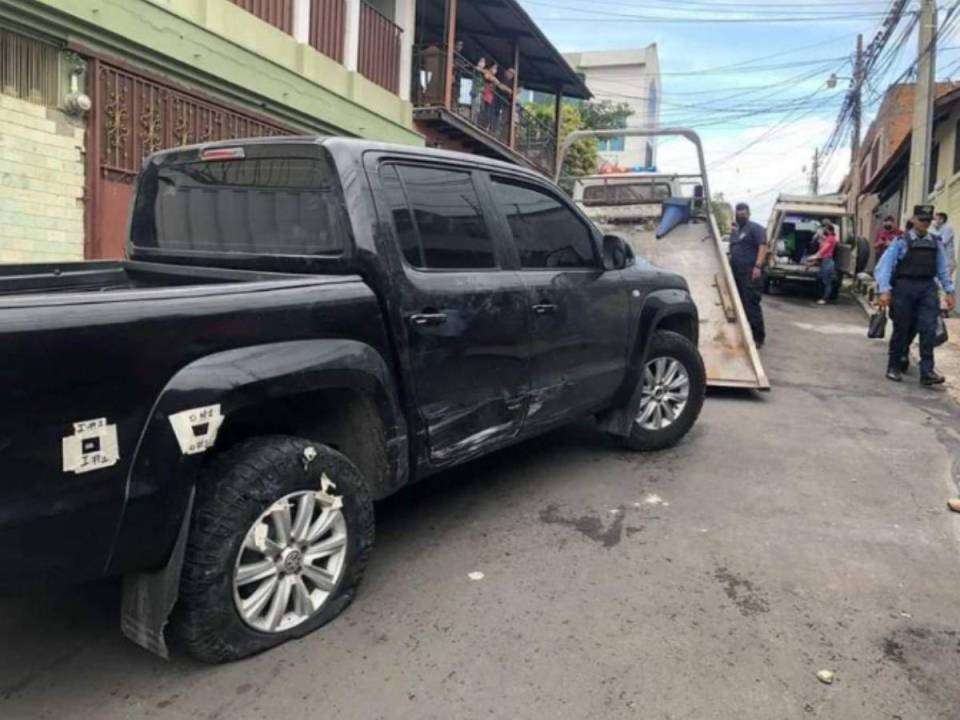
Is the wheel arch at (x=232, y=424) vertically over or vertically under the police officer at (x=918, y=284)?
under

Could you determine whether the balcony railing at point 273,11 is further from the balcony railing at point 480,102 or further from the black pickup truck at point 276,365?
the black pickup truck at point 276,365

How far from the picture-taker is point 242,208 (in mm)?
3625

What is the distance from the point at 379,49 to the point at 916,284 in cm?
882

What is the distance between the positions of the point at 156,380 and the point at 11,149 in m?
5.45

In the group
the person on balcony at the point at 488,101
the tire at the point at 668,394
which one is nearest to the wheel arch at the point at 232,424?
the tire at the point at 668,394

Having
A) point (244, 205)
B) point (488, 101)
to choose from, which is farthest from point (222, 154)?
point (488, 101)

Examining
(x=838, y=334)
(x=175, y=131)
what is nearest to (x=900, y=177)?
(x=838, y=334)

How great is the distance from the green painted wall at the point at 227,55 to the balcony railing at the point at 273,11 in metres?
0.11

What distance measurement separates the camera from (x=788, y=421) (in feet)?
22.8

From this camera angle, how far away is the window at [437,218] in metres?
3.54

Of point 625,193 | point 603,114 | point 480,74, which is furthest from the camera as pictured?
point 603,114

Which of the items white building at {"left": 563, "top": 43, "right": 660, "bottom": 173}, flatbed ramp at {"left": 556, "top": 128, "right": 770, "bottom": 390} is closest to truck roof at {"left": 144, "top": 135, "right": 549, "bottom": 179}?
flatbed ramp at {"left": 556, "top": 128, "right": 770, "bottom": 390}

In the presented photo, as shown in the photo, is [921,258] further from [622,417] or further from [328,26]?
[328,26]

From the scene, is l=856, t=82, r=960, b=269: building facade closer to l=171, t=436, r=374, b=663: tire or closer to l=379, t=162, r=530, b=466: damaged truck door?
l=379, t=162, r=530, b=466: damaged truck door
